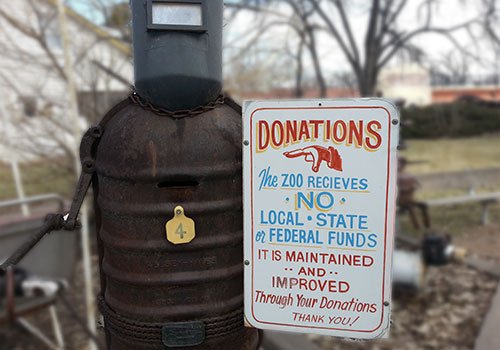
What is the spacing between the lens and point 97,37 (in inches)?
197

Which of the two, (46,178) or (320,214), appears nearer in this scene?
(320,214)

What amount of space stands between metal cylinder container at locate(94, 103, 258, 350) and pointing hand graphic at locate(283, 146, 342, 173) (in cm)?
18

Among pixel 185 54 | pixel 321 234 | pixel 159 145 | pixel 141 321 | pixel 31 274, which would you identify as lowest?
pixel 31 274

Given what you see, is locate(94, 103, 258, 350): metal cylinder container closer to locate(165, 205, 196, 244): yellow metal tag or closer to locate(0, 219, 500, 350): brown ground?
locate(165, 205, 196, 244): yellow metal tag

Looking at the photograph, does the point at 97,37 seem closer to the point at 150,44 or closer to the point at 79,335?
the point at 79,335

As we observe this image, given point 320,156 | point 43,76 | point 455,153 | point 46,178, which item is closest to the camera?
point 320,156

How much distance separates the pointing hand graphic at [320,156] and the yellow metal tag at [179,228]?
32 cm

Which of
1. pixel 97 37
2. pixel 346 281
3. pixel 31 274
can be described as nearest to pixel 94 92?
pixel 97 37

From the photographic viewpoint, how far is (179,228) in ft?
3.90

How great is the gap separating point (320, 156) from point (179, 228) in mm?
393

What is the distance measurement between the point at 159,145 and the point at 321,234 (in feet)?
1.50

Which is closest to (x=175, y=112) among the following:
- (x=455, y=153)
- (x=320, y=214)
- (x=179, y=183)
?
(x=179, y=183)

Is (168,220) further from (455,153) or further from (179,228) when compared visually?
(455,153)

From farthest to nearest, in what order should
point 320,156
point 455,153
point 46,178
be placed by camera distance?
point 455,153
point 46,178
point 320,156
